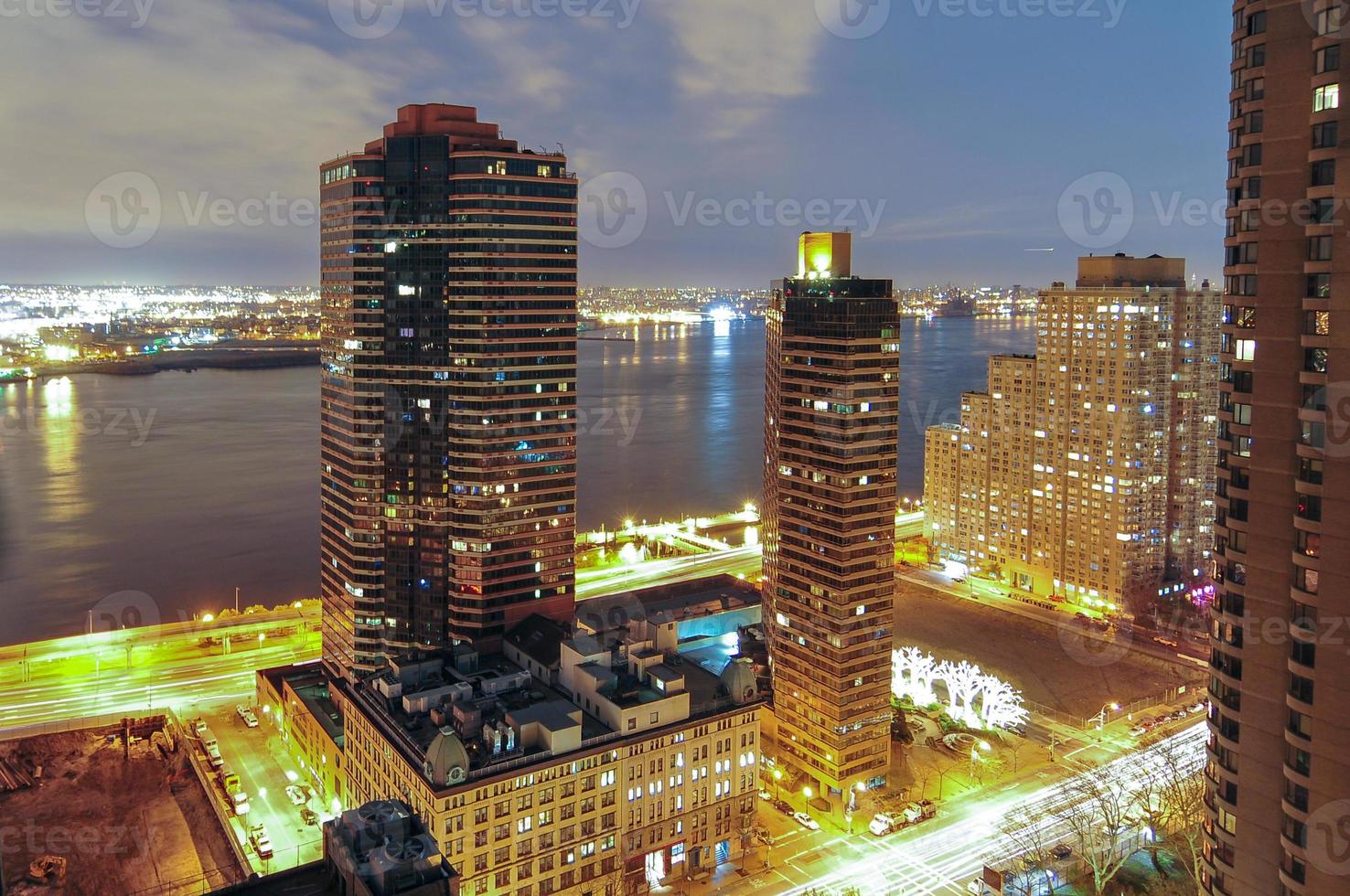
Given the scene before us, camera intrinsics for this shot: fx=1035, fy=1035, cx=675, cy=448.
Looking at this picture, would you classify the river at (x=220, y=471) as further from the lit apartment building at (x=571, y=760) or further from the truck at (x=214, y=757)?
the lit apartment building at (x=571, y=760)

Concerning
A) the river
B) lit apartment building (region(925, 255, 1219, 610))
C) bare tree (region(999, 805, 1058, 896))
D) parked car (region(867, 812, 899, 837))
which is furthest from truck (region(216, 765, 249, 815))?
lit apartment building (region(925, 255, 1219, 610))

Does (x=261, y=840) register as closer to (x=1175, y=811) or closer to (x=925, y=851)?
(x=925, y=851)

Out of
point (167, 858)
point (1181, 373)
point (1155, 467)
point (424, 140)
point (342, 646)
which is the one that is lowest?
point (167, 858)

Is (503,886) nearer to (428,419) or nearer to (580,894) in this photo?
(580,894)

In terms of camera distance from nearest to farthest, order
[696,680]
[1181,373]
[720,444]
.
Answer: [696,680] < [1181,373] < [720,444]

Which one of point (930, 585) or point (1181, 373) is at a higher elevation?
point (1181, 373)

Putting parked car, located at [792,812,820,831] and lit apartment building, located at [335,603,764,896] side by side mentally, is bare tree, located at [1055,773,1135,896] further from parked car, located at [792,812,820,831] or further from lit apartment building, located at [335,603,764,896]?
lit apartment building, located at [335,603,764,896]

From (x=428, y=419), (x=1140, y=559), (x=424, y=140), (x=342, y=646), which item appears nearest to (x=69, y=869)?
(x=342, y=646)
